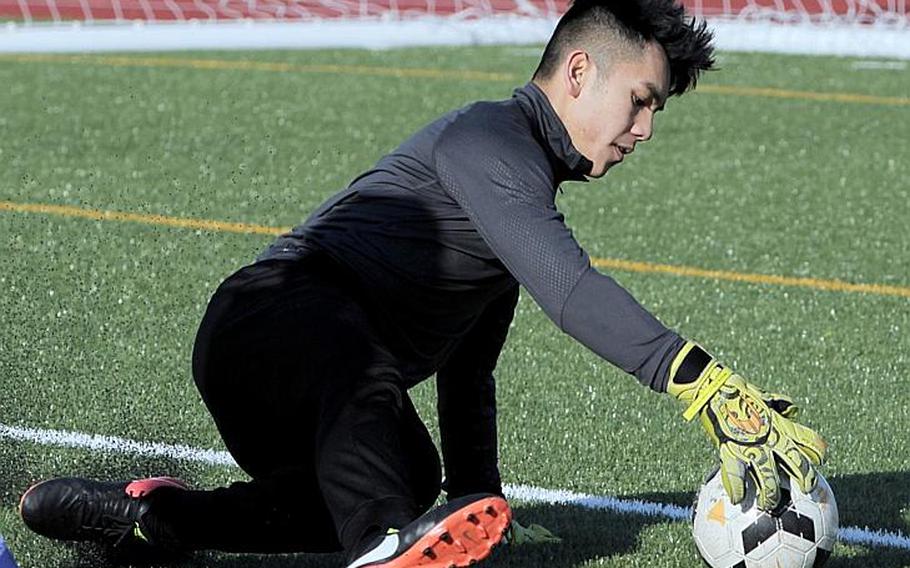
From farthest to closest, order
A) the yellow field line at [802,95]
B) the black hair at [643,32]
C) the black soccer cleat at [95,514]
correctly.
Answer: the yellow field line at [802,95] → the black soccer cleat at [95,514] → the black hair at [643,32]

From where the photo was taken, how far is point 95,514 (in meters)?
3.78

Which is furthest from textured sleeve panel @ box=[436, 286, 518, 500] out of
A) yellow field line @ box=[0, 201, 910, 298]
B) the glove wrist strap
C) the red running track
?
the red running track

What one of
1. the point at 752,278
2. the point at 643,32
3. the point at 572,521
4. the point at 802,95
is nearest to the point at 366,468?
the point at 643,32

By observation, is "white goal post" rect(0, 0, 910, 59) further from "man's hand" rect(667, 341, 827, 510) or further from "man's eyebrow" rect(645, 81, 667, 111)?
"man's hand" rect(667, 341, 827, 510)

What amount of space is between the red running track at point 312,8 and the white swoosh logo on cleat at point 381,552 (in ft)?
53.7

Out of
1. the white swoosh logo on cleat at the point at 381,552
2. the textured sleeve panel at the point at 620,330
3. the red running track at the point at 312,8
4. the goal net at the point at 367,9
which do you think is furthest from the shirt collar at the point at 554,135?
the red running track at the point at 312,8

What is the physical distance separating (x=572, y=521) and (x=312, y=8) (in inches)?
638

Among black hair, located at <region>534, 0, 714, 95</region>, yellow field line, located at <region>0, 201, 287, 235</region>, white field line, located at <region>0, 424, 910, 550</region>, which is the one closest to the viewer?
black hair, located at <region>534, 0, 714, 95</region>

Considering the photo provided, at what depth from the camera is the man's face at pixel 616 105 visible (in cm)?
341

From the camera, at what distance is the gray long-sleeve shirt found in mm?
3102

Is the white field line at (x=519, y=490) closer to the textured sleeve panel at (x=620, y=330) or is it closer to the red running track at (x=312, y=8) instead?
the textured sleeve panel at (x=620, y=330)

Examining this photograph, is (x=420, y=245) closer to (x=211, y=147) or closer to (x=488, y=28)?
(x=211, y=147)

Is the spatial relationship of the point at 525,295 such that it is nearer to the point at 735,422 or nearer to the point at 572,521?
the point at 572,521

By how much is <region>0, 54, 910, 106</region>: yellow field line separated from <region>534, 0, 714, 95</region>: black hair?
9.90 m
